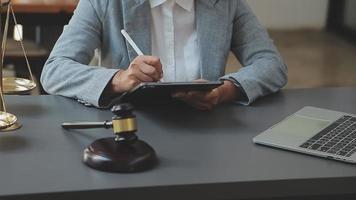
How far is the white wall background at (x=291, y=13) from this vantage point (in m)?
5.55

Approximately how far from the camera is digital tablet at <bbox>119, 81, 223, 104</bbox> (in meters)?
1.28

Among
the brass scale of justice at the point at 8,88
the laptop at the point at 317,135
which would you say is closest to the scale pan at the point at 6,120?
the brass scale of justice at the point at 8,88

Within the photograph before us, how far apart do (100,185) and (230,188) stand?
203 millimetres

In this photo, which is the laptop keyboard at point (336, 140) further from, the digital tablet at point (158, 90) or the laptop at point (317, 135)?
the digital tablet at point (158, 90)

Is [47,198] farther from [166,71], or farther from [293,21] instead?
[293,21]

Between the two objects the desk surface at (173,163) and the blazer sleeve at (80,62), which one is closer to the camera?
the desk surface at (173,163)

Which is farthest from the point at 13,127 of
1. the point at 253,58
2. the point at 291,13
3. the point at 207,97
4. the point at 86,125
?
the point at 291,13

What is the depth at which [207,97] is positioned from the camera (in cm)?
145

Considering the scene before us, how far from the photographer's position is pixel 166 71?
170cm

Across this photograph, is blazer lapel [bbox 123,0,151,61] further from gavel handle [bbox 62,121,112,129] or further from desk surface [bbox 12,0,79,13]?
desk surface [bbox 12,0,79,13]

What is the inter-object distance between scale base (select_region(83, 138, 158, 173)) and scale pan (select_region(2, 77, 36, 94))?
41 cm

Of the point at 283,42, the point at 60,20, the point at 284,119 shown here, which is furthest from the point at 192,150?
the point at 283,42

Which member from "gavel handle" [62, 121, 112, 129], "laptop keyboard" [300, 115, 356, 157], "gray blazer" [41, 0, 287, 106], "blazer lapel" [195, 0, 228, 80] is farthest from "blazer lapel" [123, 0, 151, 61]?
"laptop keyboard" [300, 115, 356, 157]

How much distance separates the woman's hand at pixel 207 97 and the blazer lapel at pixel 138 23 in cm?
24
